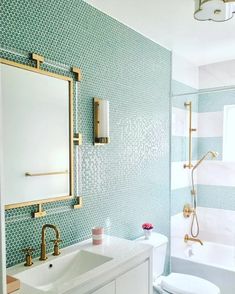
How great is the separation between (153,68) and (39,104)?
1522mm

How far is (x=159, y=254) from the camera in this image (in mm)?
2557

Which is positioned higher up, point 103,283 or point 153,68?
point 153,68

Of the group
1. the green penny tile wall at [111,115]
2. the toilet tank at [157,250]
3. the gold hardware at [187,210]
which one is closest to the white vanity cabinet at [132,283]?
the green penny tile wall at [111,115]

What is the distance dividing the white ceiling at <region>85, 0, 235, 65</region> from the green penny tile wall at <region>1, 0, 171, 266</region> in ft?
0.30

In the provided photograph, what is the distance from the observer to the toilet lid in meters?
2.35

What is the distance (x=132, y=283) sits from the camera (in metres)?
1.76

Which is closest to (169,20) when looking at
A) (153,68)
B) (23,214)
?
(153,68)

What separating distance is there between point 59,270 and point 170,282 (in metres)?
1.20

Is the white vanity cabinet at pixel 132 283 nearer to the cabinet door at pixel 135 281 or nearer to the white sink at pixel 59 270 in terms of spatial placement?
the cabinet door at pixel 135 281

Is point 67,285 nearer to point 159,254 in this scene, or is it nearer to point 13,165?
point 13,165

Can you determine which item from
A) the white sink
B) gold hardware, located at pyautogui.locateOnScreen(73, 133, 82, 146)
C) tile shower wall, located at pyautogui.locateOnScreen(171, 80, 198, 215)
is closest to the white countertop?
the white sink

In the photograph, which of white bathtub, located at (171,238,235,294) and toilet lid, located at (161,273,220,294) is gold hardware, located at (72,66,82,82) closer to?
toilet lid, located at (161,273,220,294)

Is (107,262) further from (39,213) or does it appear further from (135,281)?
(39,213)

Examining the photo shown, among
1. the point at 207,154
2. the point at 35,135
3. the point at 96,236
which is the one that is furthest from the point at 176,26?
the point at 96,236
